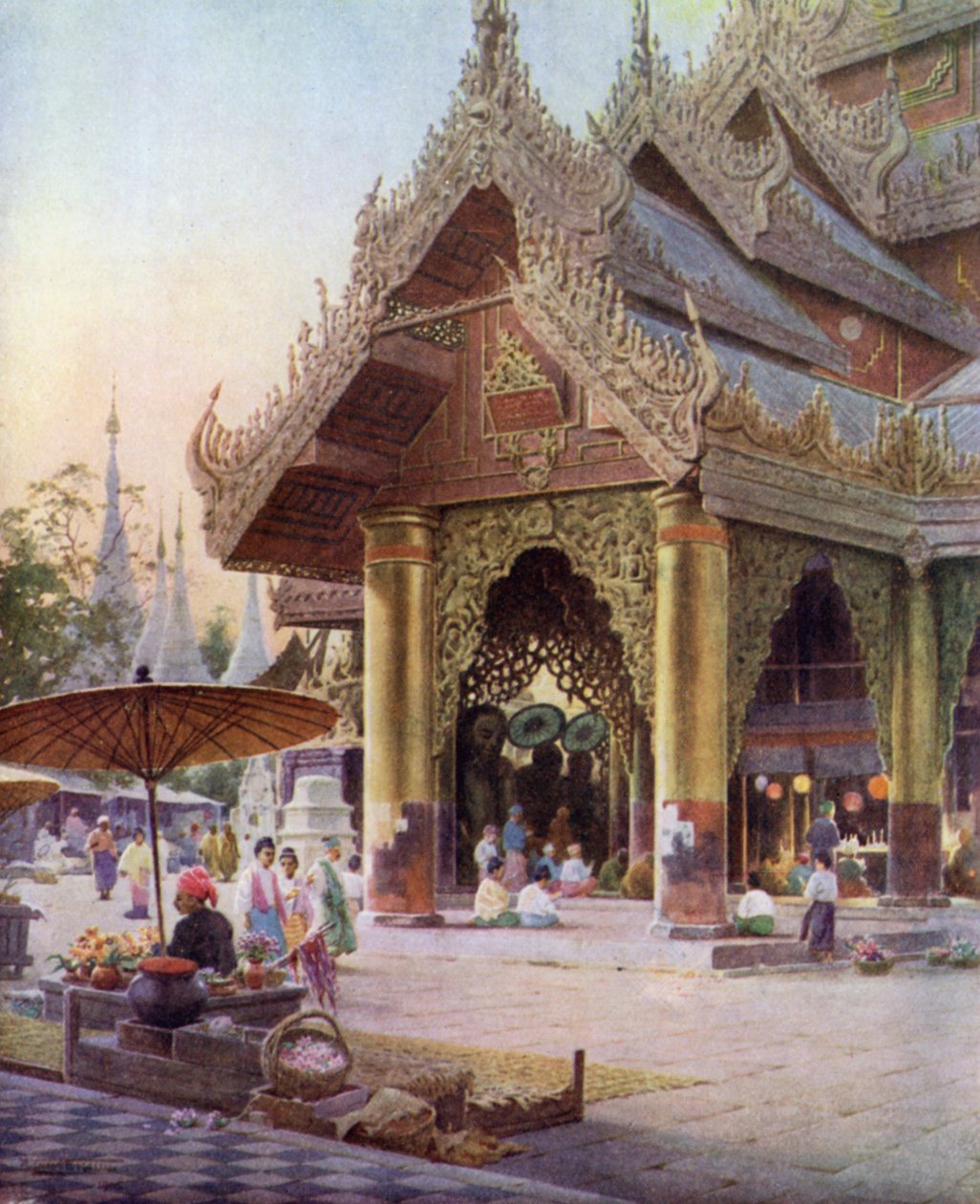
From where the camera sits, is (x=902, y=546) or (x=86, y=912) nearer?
(x=902, y=546)

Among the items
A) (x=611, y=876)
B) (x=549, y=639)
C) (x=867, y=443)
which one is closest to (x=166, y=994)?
(x=867, y=443)

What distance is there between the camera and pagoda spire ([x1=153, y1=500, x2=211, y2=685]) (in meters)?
13.2

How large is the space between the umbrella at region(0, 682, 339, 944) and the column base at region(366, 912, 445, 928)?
17.0ft

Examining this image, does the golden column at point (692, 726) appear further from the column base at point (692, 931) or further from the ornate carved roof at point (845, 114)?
the ornate carved roof at point (845, 114)

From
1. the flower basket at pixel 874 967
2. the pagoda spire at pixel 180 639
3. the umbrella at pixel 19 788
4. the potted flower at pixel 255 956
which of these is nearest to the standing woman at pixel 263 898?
the potted flower at pixel 255 956

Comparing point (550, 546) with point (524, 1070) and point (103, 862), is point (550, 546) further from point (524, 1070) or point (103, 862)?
point (103, 862)

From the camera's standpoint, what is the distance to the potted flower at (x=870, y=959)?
41.0 ft

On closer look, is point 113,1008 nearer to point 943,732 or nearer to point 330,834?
point 943,732

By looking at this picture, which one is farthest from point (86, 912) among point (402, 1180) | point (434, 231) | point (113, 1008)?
point (402, 1180)

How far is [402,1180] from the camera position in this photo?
20.3ft

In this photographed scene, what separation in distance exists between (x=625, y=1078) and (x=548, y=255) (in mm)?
6815

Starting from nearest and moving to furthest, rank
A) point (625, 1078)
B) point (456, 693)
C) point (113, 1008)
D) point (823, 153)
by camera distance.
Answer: point (625, 1078) → point (113, 1008) → point (456, 693) → point (823, 153)

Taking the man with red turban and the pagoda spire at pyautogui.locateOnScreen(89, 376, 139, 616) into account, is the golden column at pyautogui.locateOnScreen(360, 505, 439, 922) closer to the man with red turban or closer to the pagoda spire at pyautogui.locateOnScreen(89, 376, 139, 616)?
the pagoda spire at pyautogui.locateOnScreen(89, 376, 139, 616)

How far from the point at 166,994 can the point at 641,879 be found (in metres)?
10.4
